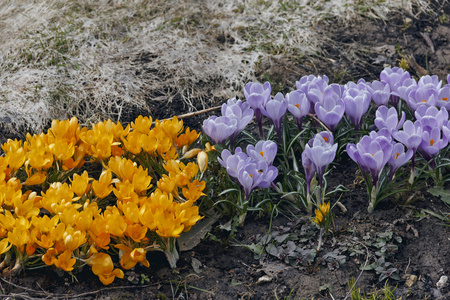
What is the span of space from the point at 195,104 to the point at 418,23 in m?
1.93

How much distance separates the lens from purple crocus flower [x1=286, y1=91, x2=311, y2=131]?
2457 mm

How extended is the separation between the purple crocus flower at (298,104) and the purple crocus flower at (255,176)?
15.4 inches

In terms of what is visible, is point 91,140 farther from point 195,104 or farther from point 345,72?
point 345,72

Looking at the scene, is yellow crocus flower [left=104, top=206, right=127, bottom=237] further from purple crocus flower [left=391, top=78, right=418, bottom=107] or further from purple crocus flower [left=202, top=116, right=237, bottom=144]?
purple crocus flower [left=391, top=78, right=418, bottom=107]

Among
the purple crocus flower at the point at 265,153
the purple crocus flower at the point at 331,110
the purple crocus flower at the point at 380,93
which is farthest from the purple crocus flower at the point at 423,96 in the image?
the purple crocus flower at the point at 265,153

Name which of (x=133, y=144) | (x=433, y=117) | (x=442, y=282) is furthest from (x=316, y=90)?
(x=442, y=282)

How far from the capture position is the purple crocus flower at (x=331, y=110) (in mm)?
2369

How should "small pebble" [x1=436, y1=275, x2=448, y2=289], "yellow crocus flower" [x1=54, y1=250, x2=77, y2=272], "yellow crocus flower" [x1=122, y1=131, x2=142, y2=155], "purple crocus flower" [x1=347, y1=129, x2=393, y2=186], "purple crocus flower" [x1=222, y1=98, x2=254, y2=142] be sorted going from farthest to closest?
"purple crocus flower" [x1=222, y1=98, x2=254, y2=142] → "yellow crocus flower" [x1=122, y1=131, x2=142, y2=155] → "purple crocus flower" [x1=347, y1=129, x2=393, y2=186] → "small pebble" [x1=436, y1=275, x2=448, y2=289] → "yellow crocus flower" [x1=54, y1=250, x2=77, y2=272]

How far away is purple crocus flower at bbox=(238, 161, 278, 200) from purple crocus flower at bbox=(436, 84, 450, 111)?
963mm

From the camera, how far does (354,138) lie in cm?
267

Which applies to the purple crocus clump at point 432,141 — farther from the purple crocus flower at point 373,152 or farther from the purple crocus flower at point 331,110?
the purple crocus flower at point 331,110

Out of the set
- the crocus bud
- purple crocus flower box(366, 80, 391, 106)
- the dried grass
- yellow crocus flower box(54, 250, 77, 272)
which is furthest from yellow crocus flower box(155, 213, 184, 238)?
the dried grass

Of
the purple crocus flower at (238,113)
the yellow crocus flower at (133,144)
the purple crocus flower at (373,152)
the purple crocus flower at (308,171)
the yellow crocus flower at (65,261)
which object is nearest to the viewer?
the yellow crocus flower at (65,261)

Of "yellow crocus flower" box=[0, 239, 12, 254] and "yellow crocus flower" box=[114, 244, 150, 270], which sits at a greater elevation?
"yellow crocus flower" box=[0, 239, 12, 254]
